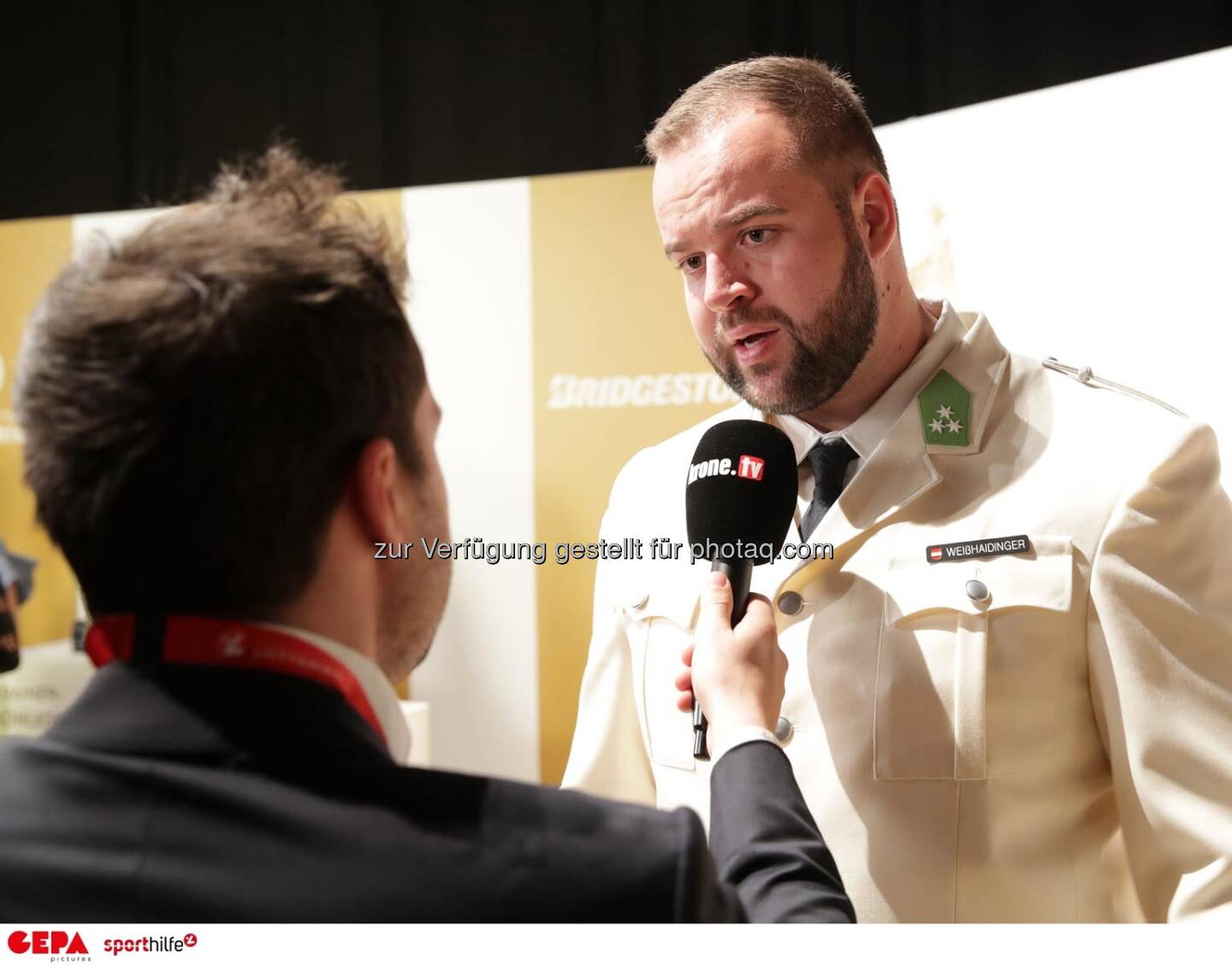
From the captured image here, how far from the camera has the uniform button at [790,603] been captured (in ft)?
5.19

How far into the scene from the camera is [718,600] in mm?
1381

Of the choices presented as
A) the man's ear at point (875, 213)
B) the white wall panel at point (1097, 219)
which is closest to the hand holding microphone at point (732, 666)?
the man's ear at point (875, 213)

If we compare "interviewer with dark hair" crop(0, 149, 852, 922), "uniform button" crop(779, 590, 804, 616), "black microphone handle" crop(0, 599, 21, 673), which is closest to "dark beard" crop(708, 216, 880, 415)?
"uniform button" crop(779, 590, 804, 616)

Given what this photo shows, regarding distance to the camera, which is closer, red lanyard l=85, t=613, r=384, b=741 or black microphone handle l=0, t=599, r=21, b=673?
red lanyard l=85, t=613, r=384, b=741

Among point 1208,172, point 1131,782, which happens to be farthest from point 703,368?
point 1131,782

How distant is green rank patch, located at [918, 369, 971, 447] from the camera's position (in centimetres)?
158

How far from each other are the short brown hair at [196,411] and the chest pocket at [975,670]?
834mm

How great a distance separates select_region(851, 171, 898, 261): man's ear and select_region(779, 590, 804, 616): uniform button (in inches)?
20.1

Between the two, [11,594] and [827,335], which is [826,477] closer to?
[827,335]

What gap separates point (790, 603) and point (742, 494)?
197mm

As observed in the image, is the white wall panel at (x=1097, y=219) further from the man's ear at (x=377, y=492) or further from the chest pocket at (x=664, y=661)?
the man's ear at (x=377, y=492)
